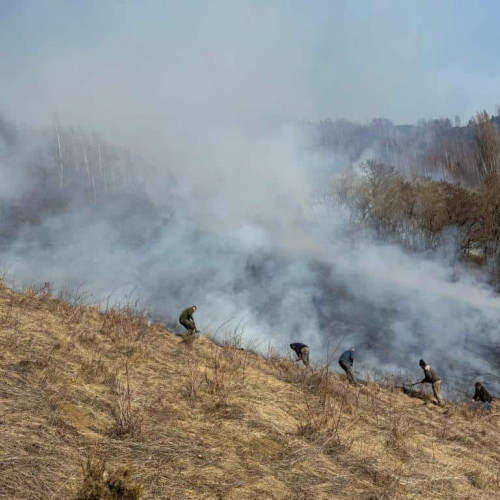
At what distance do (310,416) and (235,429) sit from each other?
101 centimetres

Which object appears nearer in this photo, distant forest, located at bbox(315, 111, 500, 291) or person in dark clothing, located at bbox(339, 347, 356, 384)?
person in dark clothing, located at bbox(339, 347, 356, 384)

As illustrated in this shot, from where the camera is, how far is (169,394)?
15.5 feet

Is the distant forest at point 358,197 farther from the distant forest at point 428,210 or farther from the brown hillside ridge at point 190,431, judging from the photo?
the brown hillside ridge at point 190,431

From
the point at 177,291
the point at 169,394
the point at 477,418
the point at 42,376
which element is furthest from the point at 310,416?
the point at 177,291

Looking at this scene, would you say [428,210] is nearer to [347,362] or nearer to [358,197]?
[358,197]

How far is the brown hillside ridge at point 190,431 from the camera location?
9.94ft

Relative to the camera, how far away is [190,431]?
12.9ft

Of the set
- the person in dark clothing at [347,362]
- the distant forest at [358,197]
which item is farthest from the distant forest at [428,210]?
the person in dark clothing at [347,362]

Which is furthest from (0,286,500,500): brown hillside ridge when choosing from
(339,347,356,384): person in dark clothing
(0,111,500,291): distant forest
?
(0,111,500,291): distant forest

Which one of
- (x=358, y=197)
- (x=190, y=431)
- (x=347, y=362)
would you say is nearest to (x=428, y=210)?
(x=358, y=197)

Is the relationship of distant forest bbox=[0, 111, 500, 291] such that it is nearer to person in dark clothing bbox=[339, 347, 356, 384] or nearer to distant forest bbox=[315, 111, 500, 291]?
distant forest bbox=[315, 111, 500, 291]

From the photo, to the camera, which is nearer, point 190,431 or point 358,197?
point 190,431

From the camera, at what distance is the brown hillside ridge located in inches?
119

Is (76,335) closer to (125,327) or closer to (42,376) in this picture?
(125,327)
